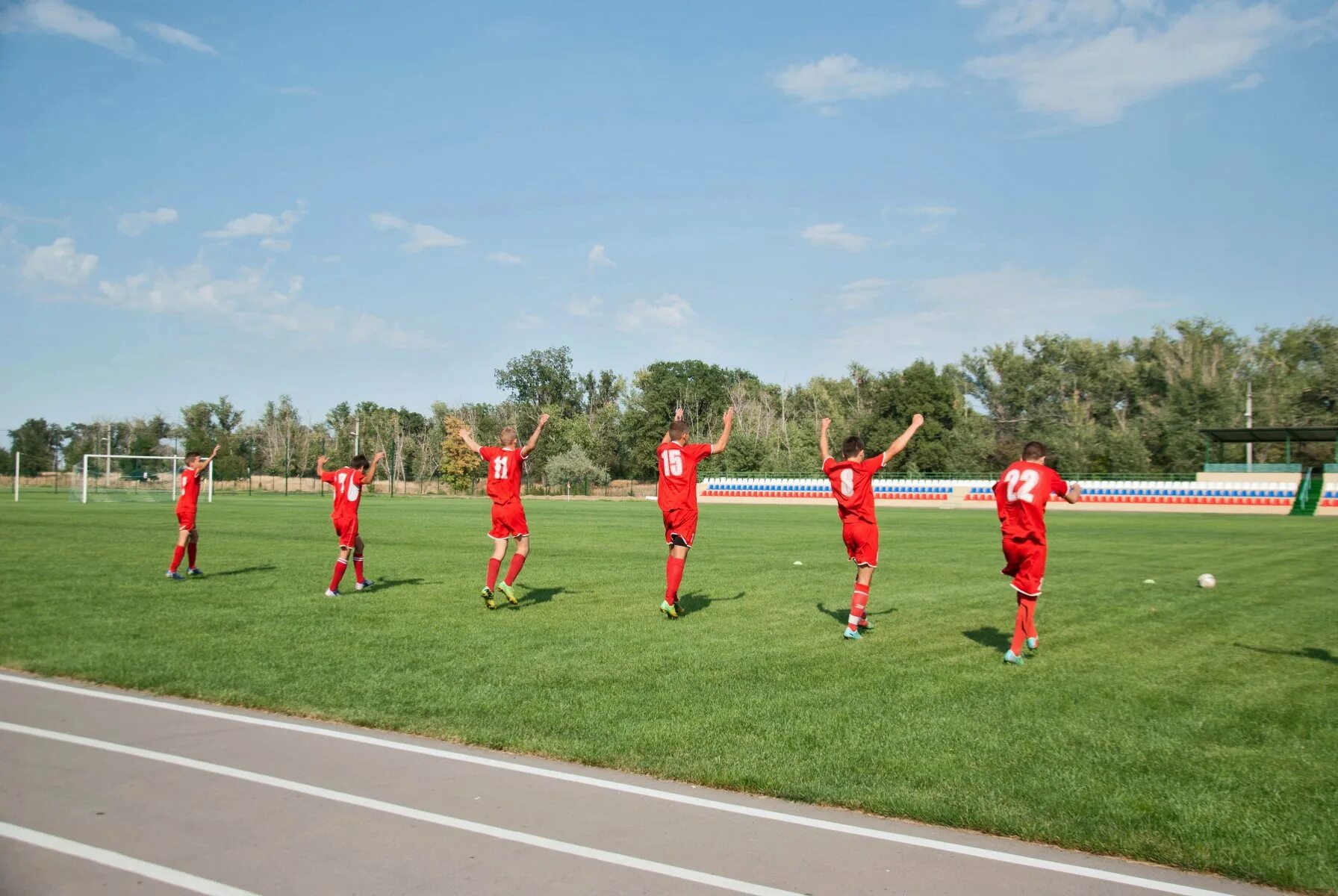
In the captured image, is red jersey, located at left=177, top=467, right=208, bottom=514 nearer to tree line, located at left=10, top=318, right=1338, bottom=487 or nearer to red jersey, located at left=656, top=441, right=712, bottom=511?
red jersey, located at left=656, top=441, right=712, bottom=511

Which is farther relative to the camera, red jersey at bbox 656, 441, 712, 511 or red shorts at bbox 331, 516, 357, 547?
red shorts at bbox 331, 516, 357, 547

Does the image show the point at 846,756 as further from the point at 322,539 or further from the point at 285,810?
the point at 322,539

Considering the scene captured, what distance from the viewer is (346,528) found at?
14250 millimetres

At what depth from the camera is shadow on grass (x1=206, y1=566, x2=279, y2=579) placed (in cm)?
1684

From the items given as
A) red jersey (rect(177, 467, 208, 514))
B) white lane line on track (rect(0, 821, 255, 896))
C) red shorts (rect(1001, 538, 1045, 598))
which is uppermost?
red jersey (rect(177, 467, 208, 514))

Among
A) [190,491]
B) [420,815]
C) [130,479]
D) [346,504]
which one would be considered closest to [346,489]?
[346,504]

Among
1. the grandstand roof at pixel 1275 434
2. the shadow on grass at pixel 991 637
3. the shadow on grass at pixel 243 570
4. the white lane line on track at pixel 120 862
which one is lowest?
the shadow on grass at pixel 991 637

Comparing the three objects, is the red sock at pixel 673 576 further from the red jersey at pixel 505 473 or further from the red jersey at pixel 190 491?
the red jersey at pixel 190 491

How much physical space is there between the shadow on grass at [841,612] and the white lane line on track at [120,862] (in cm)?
886

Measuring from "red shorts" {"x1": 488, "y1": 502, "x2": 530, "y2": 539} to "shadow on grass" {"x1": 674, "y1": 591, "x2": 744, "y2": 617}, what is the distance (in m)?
2.44

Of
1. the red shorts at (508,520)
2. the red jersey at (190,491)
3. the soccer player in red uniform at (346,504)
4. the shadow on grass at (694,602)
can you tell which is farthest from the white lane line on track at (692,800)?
the red jersey at (190,491)

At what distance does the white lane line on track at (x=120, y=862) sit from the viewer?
4.30m

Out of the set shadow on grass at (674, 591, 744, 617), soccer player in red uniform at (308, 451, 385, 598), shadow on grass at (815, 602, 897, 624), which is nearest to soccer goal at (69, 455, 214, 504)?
soccer player in red uniform at (308, 451, 385, 598)

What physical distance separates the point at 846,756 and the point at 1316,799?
2729mm
